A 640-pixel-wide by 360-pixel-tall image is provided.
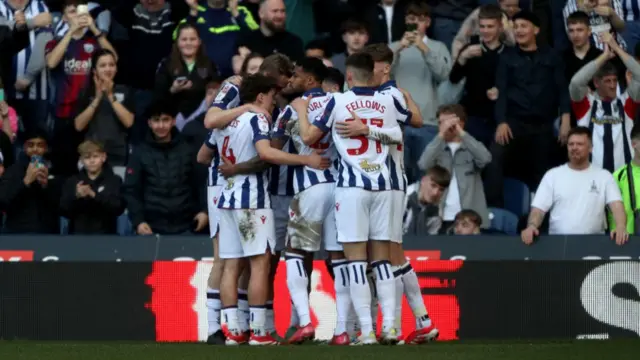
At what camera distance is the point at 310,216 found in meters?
11.6

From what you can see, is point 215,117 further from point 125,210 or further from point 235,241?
point 125,210

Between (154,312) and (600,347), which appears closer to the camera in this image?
(600,347)

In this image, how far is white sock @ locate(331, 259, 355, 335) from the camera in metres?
11.5

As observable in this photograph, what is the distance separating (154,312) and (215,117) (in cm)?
285

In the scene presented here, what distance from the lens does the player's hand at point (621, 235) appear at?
14.3m

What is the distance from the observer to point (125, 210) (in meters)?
16.1

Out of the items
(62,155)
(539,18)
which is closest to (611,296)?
(539,18)

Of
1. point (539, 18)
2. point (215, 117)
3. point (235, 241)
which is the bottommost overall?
point (235, 241)

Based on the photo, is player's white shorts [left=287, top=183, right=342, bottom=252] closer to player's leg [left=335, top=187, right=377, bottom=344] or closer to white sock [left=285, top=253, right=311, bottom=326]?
white sock [left=285, top=253, right=311, bottom=326]

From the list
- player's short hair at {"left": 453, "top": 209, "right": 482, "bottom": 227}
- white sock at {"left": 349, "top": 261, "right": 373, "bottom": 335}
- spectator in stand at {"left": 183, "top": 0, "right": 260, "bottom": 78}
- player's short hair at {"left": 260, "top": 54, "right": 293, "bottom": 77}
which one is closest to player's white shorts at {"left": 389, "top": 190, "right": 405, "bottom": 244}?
white sock at {"left": 349, "top": 261, "right": 373, "bottom": 335}

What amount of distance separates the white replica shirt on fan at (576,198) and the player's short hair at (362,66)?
4216mm

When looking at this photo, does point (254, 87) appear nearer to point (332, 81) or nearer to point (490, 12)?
point (332, 81)

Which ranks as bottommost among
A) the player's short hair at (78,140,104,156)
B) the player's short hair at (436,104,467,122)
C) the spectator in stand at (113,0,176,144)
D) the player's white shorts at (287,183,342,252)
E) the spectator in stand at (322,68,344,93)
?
the player's white shorts at (287,183,342,252)

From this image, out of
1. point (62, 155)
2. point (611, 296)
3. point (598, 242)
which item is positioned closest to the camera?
point (611, 296)
